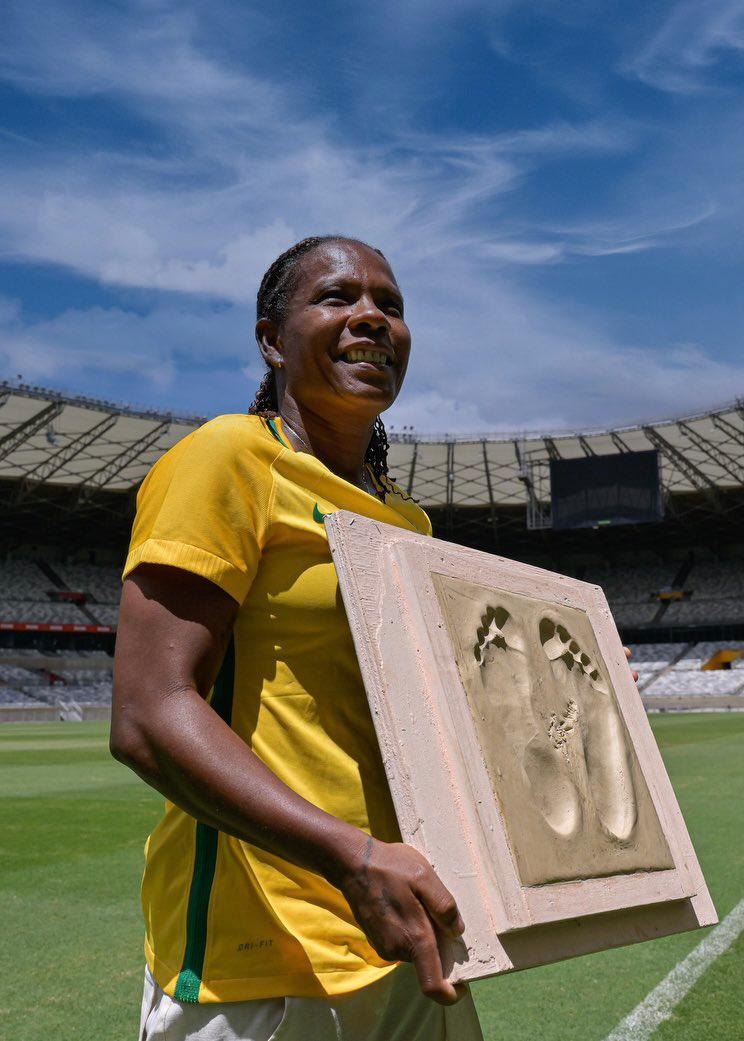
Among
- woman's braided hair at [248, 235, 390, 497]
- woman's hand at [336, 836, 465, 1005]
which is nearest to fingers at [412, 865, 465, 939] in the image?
woman's hand at [336, 836, 465, 1005]

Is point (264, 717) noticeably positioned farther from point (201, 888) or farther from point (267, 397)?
point (267, 397)

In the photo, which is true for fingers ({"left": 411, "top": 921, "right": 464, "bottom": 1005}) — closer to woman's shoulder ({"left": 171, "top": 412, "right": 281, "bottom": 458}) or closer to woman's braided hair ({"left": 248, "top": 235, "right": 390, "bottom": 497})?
woman's shoulder ({"left": 171, "top": 412, "right": 281, "bottom": 458})

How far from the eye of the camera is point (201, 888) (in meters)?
1.36

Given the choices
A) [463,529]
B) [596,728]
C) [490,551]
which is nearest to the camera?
[596,728]

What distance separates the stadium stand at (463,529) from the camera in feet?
114

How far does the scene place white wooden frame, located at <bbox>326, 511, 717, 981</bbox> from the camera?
113 cm

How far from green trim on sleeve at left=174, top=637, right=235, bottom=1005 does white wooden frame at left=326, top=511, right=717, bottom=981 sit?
0.26 m

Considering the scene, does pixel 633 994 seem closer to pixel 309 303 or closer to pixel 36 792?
pixel 309 303

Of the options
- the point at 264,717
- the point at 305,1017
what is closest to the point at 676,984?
the point at 305,1017

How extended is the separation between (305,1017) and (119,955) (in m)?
3.50

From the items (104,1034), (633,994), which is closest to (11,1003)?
(104,1034)

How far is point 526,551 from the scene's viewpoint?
2088 inches

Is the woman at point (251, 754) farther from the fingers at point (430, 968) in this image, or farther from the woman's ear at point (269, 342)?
the woman's ear at point (269, 342)

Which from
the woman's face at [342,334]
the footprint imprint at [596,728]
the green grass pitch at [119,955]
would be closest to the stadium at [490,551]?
the green grass pitch at [119,955]
